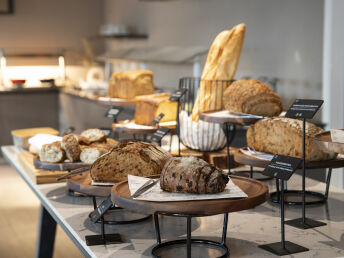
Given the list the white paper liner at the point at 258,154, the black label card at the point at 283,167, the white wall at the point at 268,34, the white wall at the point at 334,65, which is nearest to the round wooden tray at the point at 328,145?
the black label card at the point at 283,167

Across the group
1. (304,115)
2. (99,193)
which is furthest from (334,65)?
(99,193)

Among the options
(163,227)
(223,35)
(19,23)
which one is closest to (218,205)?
(163,227)

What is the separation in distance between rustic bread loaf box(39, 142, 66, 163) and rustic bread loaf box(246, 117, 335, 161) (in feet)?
2.13

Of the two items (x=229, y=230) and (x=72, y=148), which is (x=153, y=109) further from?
(x=229, y=230)

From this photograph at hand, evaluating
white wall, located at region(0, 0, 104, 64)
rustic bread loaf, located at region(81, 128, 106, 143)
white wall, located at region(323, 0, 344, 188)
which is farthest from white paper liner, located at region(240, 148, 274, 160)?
white wall, located at region(0, 0, 104, 64)

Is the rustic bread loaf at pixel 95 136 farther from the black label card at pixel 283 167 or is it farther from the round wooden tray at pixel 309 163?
the black label card at pixel 283 167

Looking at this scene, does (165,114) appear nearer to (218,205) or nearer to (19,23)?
(218,205)

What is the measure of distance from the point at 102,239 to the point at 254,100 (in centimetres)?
78

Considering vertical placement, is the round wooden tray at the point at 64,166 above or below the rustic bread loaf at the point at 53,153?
below

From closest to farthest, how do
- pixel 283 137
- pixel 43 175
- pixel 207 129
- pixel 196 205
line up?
1. pixel 196 205
2. pixel 283 137
3. pixel 43 175
4. pixel 207 129

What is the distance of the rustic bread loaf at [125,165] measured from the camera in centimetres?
138

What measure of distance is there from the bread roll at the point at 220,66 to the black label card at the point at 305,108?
70 cm

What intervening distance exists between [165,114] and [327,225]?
3.43 feet

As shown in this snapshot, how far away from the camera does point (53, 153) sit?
1.84 metres
